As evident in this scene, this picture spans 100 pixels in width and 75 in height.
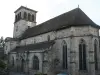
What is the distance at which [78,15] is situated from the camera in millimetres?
23953

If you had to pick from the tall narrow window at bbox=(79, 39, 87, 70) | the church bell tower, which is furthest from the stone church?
the church bell tower

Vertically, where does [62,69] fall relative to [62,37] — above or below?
below

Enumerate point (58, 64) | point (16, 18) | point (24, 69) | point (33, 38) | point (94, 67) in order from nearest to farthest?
1. point (94, 67)
2. point (58, 64)
3. point (24, 69)
4. point (33, 38)
5. point (16, 18)

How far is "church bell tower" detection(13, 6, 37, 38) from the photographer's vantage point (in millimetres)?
38875

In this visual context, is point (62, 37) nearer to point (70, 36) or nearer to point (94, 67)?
point (70, 36)

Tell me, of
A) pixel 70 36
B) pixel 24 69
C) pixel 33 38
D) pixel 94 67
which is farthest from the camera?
pixel 33 38

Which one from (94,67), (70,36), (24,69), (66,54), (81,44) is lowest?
(24,69)

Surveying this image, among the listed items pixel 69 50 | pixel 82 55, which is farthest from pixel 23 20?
pixel 82 55

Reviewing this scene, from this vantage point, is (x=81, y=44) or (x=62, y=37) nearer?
(x=81, y=44)

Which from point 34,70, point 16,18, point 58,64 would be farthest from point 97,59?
point 16,18

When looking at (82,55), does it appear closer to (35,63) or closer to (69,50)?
(69,50)

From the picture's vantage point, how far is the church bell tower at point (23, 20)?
38875mm

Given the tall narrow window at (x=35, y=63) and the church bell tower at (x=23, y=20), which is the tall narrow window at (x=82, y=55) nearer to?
the tall narrow window at (x=35, y=63)

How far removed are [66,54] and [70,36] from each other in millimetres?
3344
